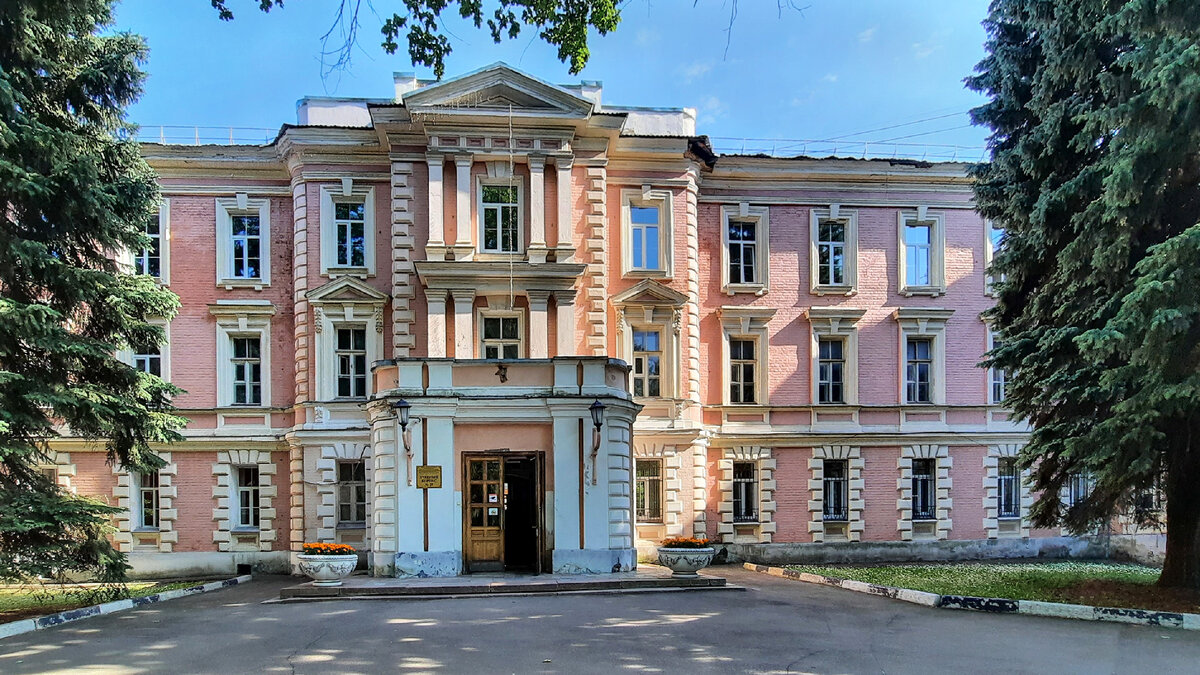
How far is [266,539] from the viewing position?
69.5 ft

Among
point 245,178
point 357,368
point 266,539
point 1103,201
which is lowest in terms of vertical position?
point 266,539

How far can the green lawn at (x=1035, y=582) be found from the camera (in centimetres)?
1286

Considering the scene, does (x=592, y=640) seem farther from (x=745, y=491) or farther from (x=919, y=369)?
(x=919, y=369)

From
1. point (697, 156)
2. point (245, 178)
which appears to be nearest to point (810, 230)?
point (697, 156)

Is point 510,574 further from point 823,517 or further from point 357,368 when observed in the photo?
point 823,517

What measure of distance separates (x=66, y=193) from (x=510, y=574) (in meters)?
10.4

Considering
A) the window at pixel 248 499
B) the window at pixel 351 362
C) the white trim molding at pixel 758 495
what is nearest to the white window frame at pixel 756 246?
the white trim molding at pixel 758 495

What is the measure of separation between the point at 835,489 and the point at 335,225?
1595 centimetres

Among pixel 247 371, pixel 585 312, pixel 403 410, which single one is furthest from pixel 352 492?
pixel 585 312

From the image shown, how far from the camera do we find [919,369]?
78.1 ft

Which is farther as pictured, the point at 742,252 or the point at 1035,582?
the point at 742,252

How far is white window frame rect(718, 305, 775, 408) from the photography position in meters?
22.9

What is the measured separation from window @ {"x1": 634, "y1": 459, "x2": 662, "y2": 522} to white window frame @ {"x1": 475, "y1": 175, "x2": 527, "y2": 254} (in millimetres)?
6687

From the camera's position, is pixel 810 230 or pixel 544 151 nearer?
pixel 544 151
